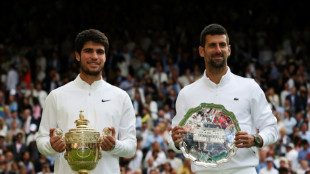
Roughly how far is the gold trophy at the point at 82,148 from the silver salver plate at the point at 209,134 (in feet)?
2.92

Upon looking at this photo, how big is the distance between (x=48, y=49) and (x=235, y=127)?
677 inches

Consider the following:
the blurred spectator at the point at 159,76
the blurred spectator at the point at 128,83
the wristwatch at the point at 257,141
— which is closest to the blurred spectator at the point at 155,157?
the blurred spectator at the point at 128,83

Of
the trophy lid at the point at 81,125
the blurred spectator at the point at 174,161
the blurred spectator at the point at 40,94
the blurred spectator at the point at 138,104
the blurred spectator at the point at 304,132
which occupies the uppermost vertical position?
the blurred spectator at the point at 40,94

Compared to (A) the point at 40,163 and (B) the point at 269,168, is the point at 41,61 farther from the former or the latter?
(B) the point at 269,168

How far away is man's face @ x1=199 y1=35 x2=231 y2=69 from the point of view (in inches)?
305

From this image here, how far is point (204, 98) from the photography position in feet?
25.9

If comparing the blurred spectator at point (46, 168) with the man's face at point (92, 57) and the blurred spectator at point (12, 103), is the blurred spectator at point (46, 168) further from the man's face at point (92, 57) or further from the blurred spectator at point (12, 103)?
the man's face at point (92, 57)

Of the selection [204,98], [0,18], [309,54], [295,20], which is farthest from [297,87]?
[204,98]

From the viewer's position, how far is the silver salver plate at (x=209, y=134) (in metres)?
7.53

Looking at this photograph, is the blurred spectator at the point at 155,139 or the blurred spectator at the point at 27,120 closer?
the blurred spectator at the point at 155,139

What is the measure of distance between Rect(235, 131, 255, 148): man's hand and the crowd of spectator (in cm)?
941

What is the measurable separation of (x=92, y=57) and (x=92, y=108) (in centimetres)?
48

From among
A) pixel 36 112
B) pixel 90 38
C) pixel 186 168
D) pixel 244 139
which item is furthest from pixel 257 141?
pixel 36 112

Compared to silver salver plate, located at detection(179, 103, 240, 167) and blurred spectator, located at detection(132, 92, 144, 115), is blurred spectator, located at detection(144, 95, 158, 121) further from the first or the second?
silver salver plate, located at detection(179, 103, 240, 167)
